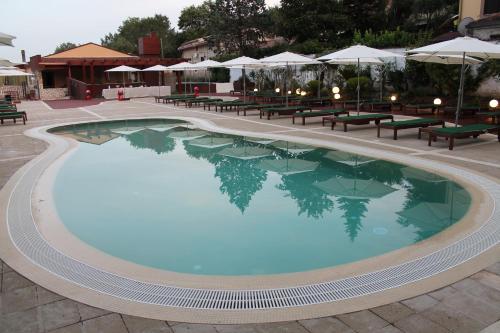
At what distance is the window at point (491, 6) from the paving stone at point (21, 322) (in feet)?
79.5

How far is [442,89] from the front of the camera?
18625 mm

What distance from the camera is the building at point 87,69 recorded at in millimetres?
33062

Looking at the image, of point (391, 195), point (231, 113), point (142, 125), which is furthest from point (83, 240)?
point (231, 113)

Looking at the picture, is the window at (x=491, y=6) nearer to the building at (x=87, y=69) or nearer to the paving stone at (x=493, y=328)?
the paving stone at (x=493, y=328)

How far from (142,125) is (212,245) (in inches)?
513

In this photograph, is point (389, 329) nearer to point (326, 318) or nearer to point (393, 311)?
point (393, 311)

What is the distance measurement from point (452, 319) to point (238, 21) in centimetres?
3837

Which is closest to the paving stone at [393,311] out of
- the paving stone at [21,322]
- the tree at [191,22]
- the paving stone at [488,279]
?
the paving stone at [488,279]

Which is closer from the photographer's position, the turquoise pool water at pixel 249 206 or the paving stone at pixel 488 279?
the paving stone at pixel 488 279

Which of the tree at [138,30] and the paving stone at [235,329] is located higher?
the tree at [138,30]

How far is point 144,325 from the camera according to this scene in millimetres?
3469

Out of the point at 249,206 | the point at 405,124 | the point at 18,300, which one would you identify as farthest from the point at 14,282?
the point at 405,124

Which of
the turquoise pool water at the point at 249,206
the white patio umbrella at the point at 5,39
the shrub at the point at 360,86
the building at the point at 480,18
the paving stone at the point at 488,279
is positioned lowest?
the turquoise pool water at the point at 249,206

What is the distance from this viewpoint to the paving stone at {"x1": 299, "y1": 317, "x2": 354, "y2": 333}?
3352 mm
